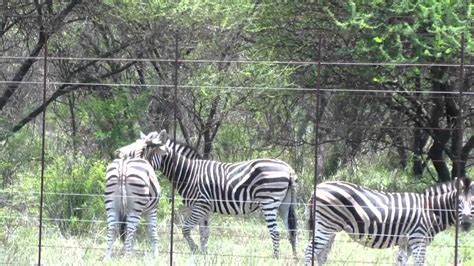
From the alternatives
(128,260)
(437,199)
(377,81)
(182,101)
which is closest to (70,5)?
(182,101)

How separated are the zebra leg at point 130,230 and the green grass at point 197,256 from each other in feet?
0.39

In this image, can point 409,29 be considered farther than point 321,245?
Yes

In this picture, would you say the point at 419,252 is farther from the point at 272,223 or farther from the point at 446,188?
the point at 272,223

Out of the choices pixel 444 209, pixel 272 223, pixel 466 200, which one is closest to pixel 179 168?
pixel 272 223

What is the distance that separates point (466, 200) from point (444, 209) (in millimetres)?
271

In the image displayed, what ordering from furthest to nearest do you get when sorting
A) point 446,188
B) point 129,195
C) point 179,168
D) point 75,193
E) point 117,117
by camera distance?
point 117,117
point 75,193
point 179,168
point 129,195
point 446,188

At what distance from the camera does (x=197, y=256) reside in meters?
10.1

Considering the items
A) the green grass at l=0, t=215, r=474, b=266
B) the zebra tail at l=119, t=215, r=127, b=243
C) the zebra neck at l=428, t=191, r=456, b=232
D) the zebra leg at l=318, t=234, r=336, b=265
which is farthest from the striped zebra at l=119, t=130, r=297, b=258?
the zebra neck at l=428, t=191, r=456, b=232

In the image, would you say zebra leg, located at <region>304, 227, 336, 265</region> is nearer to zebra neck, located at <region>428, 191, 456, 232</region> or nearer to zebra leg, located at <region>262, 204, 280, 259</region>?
zebra leg, located at <region>262, 204, 280, 259</region>

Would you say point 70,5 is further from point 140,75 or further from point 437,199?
point 437,199

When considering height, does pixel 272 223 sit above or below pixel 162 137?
below

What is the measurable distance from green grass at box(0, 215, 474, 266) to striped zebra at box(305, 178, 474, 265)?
245 mm

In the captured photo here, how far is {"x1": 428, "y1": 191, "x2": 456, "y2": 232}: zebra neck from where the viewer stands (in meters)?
10.2

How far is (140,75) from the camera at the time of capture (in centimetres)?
1636
